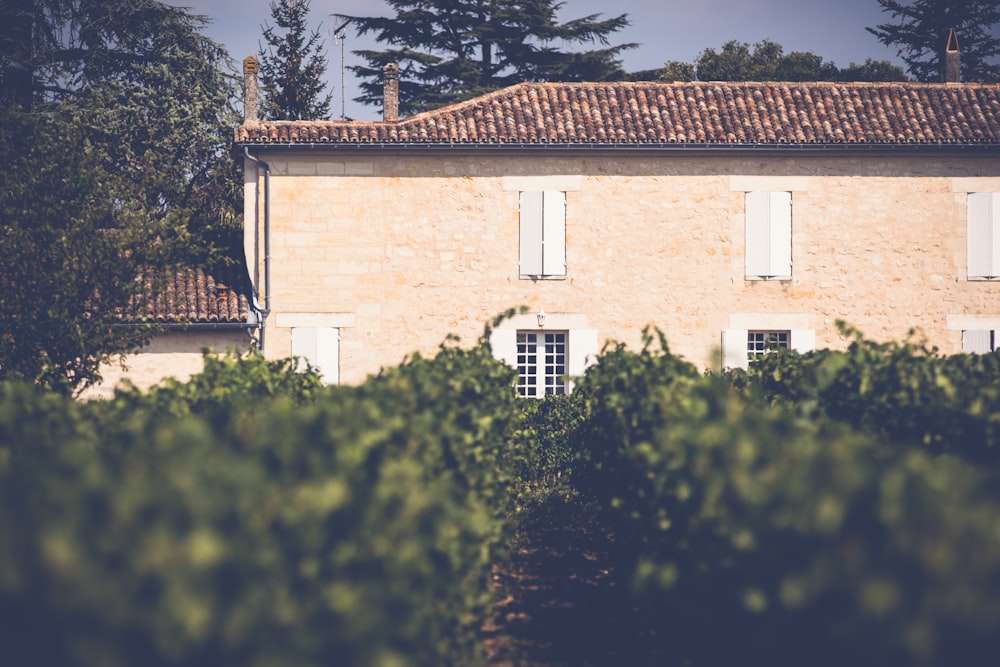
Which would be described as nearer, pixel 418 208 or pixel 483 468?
pixel 483 468

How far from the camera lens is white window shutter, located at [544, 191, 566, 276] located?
13680 mm

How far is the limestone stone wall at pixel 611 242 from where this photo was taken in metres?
13.7

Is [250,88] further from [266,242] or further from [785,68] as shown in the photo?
[785,68]

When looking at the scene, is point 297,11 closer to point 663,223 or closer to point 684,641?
point 663,223

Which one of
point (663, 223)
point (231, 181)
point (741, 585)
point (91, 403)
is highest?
point (231, 181)

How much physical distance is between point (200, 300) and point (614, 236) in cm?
600

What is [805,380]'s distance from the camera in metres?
5.69

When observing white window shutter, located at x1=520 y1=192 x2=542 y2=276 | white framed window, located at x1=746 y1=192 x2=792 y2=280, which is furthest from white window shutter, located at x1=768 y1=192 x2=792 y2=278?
white window shutter, located at x1=520 y1=192 x2=542 y2=276

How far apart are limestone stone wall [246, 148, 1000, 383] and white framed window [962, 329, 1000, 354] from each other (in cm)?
28

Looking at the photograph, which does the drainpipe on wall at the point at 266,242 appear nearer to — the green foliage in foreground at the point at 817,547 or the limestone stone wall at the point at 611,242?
the limestone stone wall at the point at 611,242

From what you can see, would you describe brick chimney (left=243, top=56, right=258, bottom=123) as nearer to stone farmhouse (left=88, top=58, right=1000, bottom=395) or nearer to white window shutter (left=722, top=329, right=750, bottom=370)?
stone farmhouse (left=88, top=58, right=1000, bottom=395)

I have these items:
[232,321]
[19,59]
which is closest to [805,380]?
[232,321]

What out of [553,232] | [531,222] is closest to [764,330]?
[553,232]

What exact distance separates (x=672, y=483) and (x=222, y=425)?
2666mm
